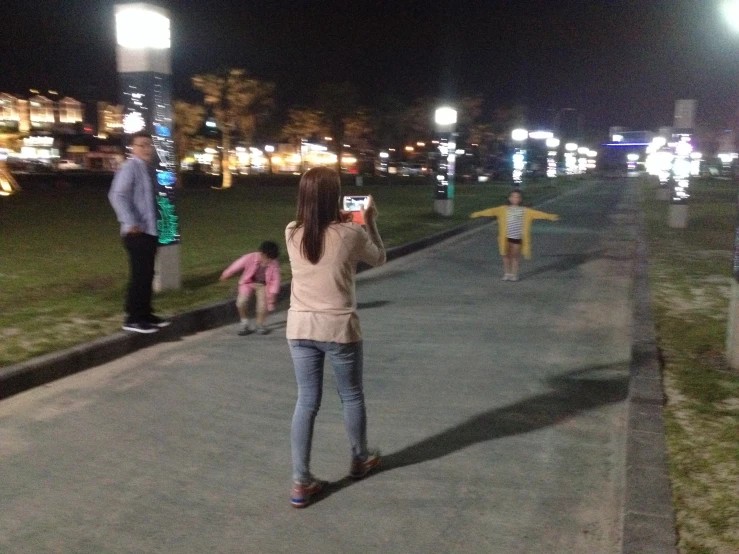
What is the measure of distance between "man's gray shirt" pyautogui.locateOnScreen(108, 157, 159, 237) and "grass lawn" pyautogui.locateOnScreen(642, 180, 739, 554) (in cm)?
485

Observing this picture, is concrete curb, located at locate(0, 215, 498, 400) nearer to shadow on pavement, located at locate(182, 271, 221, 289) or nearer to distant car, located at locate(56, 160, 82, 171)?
shadow on pavement, located at locate(182, 271, 221, 289)

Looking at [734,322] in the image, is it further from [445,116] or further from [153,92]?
[445,116]

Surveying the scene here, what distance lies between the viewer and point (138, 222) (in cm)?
746

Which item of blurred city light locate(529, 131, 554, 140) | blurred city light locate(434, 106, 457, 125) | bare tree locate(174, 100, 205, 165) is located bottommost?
blurred city light locate(434, 106, 457, 125)

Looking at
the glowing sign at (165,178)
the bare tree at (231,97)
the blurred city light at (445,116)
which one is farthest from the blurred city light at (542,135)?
the glowing sign at (165,178)

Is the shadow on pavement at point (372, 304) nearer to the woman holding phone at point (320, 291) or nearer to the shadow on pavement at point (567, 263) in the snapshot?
the shadow on pavement at point (567, 263)

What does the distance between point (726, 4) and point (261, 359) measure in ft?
19.2

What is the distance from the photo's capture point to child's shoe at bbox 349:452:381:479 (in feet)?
14.7

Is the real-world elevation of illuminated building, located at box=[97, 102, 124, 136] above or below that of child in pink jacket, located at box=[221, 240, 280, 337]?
above

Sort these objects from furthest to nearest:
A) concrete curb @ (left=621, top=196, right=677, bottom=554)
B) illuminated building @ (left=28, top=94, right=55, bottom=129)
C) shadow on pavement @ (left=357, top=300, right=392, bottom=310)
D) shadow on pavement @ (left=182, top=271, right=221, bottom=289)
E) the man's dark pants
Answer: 1. illuminated building @ (left=28, top=94, right=55, bottom=129)
2. shadow on pavement @ (left=182, top=271, right=221, bottom=289)
3. shadow on pavement @ (left=357, top=300, right=392, bottom=310)
4. the man's dark pants
5. concrete curb @ (left=621, top=196, right=677, bottom=554)

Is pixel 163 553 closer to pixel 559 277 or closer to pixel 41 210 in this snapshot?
pixel 559 277

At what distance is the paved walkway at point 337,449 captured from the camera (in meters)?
3.91

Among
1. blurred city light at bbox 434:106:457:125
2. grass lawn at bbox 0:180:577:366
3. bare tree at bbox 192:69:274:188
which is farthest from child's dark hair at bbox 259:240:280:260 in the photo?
bare tree at bbox 192:69:274:188

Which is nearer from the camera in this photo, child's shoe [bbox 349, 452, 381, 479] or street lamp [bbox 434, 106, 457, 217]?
child's shoe [bbox 349, 452, 381, 479]
